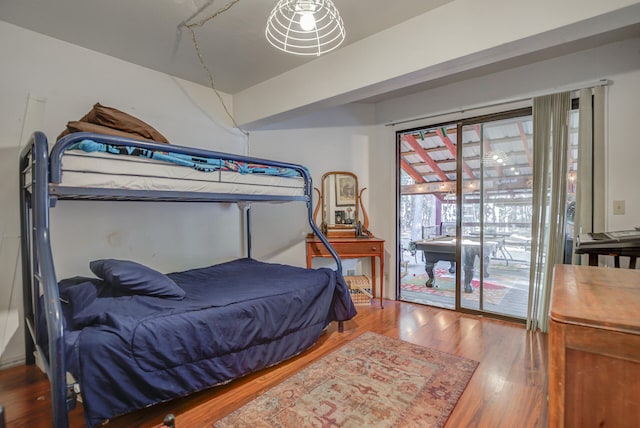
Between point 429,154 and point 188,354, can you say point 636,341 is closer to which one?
point 188,354

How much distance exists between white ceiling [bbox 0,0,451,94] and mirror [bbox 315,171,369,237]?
146cm

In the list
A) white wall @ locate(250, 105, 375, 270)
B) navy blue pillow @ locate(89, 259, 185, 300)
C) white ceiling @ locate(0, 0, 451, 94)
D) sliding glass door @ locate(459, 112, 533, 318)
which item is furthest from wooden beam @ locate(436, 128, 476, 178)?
navy blue pillow @ locate(89, 259, 185, 300)

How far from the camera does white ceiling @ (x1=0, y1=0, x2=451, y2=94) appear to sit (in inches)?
74.9

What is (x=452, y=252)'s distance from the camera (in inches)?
136

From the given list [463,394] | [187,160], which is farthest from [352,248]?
[187,160]

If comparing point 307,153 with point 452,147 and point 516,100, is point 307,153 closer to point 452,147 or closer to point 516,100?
point 452,147

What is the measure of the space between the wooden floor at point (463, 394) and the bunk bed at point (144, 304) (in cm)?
14

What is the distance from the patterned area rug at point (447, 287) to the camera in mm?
3104

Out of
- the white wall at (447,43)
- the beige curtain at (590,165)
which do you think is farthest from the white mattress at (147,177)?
the beige curtain at (590,165)

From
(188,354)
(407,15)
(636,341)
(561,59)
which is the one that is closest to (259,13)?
(407,15)

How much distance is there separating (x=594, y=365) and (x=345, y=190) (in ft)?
10.1

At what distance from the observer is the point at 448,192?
3.44 m

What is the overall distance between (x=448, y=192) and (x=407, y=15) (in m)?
2.00

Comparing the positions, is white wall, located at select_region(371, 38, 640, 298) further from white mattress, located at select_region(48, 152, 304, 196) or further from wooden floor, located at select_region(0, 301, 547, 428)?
white mattress, located at select_region(48, 152, 304, 196)
